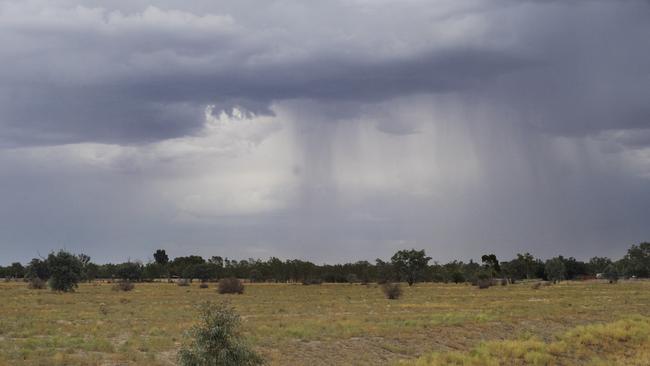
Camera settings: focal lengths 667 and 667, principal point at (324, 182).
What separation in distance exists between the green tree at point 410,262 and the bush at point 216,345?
5367 inches

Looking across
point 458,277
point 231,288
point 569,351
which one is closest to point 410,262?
point 458,277

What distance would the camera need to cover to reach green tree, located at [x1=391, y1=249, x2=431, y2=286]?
157 metres

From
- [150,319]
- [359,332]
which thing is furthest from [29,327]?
[359,332]

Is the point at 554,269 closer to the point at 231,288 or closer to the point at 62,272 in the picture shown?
the point at 231,288

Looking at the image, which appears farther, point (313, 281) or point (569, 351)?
point (313, 281)

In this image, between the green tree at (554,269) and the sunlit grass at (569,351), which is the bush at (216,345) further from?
the green tree at (554,269)

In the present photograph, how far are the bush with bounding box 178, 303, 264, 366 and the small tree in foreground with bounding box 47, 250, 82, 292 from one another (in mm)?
76797

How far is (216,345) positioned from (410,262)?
138 m

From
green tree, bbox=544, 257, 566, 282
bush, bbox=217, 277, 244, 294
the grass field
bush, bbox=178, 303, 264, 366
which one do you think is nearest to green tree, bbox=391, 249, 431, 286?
green tree, bbox=544, 257, 566, 282

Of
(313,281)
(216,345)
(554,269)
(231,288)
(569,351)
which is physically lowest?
(569,351)

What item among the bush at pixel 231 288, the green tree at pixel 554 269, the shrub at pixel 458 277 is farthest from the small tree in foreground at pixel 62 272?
the green tree at pixel 554 269

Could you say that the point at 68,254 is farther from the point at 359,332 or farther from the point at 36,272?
the point at 359,332

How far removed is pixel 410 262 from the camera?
15700 cm

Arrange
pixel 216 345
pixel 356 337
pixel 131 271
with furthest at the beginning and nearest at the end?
pixel 131 271
pixel 356 337
pixel 216 345
